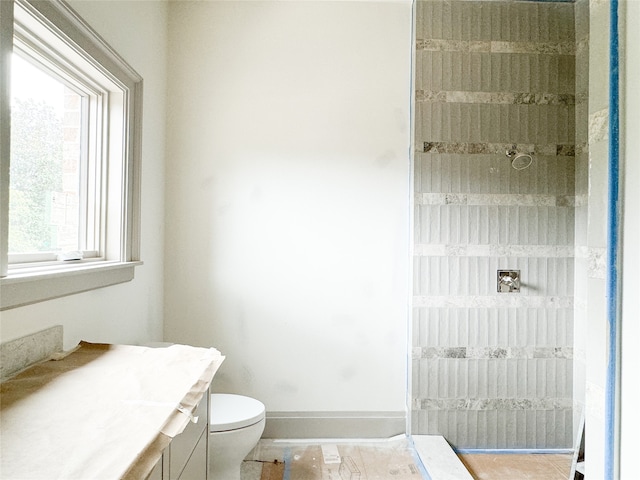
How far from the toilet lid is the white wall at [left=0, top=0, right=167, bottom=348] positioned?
505 mm

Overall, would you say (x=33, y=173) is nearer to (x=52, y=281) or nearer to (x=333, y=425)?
(x=52, y=281)

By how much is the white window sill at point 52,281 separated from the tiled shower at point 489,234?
153 centimetres

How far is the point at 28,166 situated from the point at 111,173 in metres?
0.48

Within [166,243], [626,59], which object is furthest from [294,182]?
[626,59]

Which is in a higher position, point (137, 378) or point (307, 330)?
point (137, 378)

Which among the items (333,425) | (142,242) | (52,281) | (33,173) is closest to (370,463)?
(333,425)

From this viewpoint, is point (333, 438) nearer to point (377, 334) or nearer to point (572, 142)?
point (377, 334)

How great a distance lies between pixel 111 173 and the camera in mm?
1882

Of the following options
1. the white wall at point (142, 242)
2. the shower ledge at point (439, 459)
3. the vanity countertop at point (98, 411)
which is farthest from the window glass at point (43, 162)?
the shower ledge at point (439, 459)

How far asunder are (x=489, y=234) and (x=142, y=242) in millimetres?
1822

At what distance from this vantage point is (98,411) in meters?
0.90

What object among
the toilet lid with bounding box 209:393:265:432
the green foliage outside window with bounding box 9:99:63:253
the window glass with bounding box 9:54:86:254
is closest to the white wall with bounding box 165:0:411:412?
the toilet lid with bounding box 209:393:265:432

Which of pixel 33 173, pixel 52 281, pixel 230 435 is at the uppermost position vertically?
pixel 33 173

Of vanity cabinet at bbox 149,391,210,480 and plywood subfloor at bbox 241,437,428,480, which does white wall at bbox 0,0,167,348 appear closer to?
vanity cabinet at bbox 149,391,210,480
